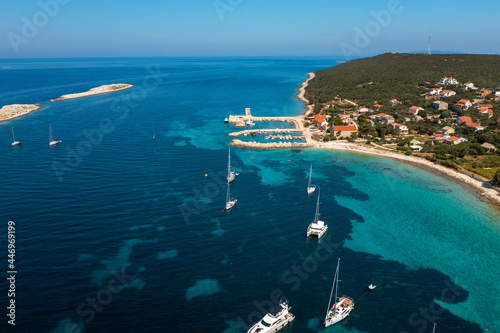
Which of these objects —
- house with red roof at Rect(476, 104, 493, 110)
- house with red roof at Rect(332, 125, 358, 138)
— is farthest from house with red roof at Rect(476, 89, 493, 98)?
house with red roof at Rect(332, 125, 358, 138)

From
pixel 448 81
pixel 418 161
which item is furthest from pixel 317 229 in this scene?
pixel 448 81

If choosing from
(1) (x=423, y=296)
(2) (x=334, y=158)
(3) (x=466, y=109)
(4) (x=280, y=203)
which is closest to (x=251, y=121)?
(2) (x=334, y=158)

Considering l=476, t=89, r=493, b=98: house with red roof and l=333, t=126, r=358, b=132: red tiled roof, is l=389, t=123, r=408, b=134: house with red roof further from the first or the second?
l=476, t=89, r=493, b=98: house with red roof

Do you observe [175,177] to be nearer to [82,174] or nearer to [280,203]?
[82,174]

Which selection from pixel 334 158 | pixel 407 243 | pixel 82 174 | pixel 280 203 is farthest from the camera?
pixel 334 158

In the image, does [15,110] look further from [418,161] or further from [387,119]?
[418,161]

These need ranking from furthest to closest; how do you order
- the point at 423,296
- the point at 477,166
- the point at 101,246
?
the point at 477,166
the point at 101,246
the point at 423,296

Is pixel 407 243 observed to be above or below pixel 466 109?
below
